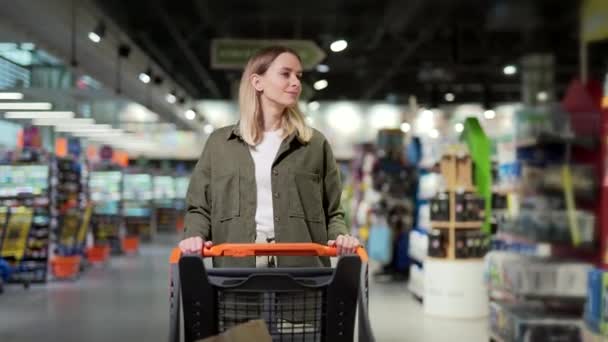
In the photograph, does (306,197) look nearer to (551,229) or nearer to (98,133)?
(551,229)

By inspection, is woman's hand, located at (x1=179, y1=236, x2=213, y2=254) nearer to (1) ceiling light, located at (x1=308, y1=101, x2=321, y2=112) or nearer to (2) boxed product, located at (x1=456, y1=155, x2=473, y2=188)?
(2) boxed product, located at (x1=456, y1=155, x2=473, y2=188)

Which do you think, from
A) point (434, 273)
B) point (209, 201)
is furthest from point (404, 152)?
point (209, 201)

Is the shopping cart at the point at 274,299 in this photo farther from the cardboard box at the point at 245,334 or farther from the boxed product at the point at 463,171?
the boxed product at the point at 463,171

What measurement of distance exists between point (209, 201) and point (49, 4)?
6823 millimetres

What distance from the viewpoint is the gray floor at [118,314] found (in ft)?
21.7

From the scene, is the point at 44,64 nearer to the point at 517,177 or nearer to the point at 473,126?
the point at 473,126

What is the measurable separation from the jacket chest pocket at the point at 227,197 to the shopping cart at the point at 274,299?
0.40m

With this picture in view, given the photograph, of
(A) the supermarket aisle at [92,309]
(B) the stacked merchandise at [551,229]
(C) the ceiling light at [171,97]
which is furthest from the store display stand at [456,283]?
(C) the ceiling light at [171,97]

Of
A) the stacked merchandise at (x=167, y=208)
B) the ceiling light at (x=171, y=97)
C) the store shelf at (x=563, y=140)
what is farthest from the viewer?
the stacked merchandise at (x=167, y=208)

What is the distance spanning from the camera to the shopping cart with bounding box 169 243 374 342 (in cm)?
214

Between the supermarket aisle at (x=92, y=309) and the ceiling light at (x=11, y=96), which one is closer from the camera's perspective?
the supermarket aisle at (x=92, y=309)

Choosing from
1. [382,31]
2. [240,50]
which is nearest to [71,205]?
[240,50]

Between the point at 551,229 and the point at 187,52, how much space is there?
47.5 feet

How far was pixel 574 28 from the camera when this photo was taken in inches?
598
